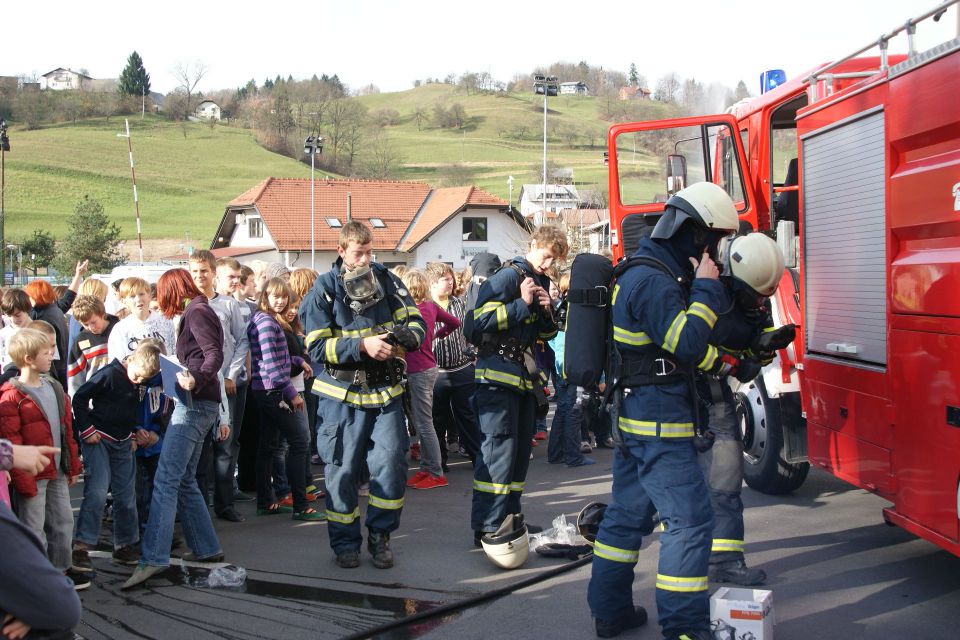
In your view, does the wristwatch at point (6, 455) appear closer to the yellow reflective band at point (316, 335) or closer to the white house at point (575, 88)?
the yellow reflective band at point (316, 335)

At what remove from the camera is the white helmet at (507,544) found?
Result: 5.36 meters

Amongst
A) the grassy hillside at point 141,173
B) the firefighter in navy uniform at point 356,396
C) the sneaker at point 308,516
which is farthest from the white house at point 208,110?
the firefighter in navy uniform at point 356,396

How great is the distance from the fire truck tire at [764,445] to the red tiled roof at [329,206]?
43.9m

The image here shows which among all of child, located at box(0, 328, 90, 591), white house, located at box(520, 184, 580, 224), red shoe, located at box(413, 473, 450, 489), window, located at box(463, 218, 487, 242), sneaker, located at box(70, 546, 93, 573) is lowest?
red shoe, located at box(413, 473, 450, 489)

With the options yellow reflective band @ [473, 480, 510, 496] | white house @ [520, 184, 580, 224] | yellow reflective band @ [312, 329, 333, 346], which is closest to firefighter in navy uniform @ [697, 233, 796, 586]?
yellow reflective band @ [473, 480, 510, 496]

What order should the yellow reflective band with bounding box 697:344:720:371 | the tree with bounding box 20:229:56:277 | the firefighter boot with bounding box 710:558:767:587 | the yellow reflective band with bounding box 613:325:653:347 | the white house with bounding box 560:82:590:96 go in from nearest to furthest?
the yellow reflective band with bounding box 697:344:720:371 → the yellow reflective band with bounding box 613:325:653:347 → the firefighter boot with bounding box 710:558:767:587 → the tree with bounding box 20:229:56:277 → the white house with bounding box 560:82:590:96

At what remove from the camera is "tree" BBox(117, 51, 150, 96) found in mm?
121750

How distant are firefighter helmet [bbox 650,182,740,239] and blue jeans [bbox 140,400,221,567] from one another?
3026mm

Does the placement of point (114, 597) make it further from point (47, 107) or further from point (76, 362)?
point (47, 107)

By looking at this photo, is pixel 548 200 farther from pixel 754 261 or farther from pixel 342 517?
pixel 754 261

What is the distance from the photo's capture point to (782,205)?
726 centimetres

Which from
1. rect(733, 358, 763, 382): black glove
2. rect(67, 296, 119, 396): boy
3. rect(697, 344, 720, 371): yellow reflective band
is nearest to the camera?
rect(697, 344, 720, 371): yellow reflective band

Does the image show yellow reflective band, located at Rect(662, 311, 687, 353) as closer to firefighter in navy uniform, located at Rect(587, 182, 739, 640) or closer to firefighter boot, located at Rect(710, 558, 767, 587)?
firefighter in navy uniform, located at Rect(587, 182, 739, 640)

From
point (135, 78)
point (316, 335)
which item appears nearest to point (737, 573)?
point (316, 335)
